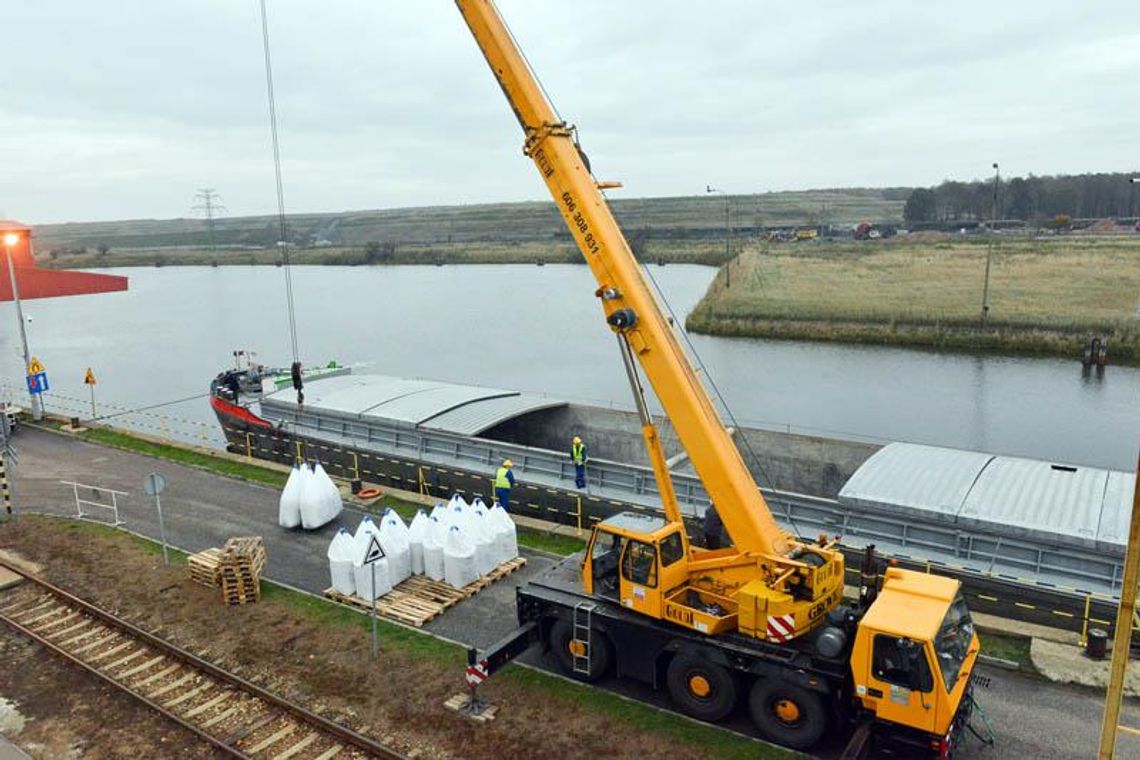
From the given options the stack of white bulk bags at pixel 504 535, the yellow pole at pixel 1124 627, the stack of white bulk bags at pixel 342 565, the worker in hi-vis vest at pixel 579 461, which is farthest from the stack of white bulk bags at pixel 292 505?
the yellow pole at pixel 1124 627

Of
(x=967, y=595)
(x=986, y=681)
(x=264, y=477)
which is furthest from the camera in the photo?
(x=264, y=477)

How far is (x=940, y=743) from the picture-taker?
8.02 metres

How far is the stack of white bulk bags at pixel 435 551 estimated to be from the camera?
44.4ft

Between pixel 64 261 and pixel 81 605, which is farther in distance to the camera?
pixel 64 261

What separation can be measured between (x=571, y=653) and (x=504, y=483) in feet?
19.0

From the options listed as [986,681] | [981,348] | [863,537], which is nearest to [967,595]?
[863,537]

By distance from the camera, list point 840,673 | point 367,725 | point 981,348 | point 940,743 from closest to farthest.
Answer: point 940,743 < point 840,673 < point 367,725 < point 981,348

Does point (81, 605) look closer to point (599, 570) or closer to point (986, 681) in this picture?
point (599, 570)

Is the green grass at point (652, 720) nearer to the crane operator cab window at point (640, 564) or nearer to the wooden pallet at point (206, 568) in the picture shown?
the crane operator cab window at point (640, 564)

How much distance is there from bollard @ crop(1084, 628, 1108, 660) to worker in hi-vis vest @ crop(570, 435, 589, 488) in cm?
902

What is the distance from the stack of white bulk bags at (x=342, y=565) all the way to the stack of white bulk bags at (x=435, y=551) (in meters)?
1.24

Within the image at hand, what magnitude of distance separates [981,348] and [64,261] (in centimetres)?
13516

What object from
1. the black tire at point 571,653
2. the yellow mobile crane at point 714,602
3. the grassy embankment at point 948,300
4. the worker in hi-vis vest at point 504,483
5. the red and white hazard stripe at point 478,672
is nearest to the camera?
the yellow mobile crane at point 714,602

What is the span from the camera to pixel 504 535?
46.4ft
